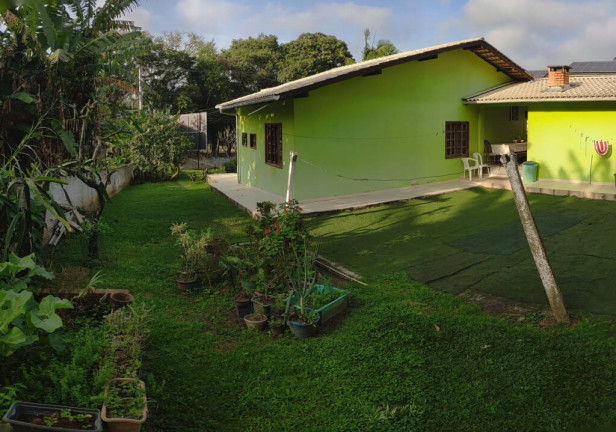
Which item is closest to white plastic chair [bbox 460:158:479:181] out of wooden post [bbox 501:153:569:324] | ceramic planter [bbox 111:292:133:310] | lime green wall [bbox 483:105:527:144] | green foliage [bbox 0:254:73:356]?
lime green wall [bbox 483:105:527:144]

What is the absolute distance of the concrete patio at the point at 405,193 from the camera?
12.7m

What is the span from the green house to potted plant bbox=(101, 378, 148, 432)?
29.8ft

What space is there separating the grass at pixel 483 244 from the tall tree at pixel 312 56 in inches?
1127

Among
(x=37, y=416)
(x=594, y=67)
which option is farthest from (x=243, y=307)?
(x=594, y=67)

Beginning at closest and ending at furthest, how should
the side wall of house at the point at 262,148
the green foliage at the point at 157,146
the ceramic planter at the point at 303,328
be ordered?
1. the ceramic planter at the point at 303,328
2. the side wall of house at the point at 262,148
3. the green foliage at the point at 157,146

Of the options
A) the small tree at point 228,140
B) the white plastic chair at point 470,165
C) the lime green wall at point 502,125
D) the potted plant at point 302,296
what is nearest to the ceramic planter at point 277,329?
the potted plant at point 302,296

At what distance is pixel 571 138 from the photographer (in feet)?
47.3

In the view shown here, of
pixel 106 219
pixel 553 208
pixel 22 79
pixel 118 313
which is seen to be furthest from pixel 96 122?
pixel 553 208

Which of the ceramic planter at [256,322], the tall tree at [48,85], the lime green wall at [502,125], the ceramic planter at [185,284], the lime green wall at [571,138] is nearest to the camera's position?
the ceramic planter at [256,322]

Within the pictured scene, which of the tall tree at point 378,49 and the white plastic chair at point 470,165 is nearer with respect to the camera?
the white plastic chair at point 470,165

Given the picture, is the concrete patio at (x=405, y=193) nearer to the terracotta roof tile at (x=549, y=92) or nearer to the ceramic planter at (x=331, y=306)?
the terracotta roof tile at (x=549, y=92)

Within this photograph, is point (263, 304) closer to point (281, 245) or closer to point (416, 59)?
point (281, 245)

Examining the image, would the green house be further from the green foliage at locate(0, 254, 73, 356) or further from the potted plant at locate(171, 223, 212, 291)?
the green foliage at locate(0, 254, 73, 356)

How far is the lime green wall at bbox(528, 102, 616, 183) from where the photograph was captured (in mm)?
13750
